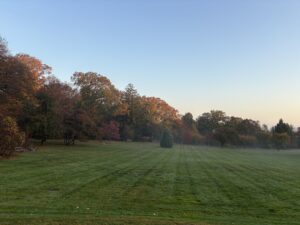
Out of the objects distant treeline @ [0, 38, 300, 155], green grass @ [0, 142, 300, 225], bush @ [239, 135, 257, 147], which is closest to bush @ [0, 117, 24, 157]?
distant treeline @ [0, 38, 300, 155]

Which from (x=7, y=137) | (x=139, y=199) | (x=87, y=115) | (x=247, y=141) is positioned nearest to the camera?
(x=7, y=137)

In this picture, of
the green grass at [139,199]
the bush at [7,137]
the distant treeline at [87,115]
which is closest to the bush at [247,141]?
the distant treeline at [87,115]

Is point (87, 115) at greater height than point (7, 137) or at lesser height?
greater

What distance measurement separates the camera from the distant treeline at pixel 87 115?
3096 centimetres

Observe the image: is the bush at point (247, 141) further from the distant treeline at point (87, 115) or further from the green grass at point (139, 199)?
the green grass at point (139, 199)

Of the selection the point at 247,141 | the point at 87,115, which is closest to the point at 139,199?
the point at 87,115

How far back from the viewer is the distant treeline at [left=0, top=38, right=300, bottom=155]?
30962 millimetres

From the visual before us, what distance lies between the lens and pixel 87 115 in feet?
171

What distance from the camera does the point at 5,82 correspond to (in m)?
30.5

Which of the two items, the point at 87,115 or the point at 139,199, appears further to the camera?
the point at 87,115

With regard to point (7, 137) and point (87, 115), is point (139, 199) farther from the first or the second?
point (87, 115)

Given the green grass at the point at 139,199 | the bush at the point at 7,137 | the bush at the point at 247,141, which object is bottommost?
the green grass at the point at 139,199

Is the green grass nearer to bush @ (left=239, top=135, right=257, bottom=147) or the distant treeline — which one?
the distant treeline

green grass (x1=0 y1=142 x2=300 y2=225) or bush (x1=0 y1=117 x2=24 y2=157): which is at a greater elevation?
bush (x1=0 y1=117 x2=24 y2=157)
